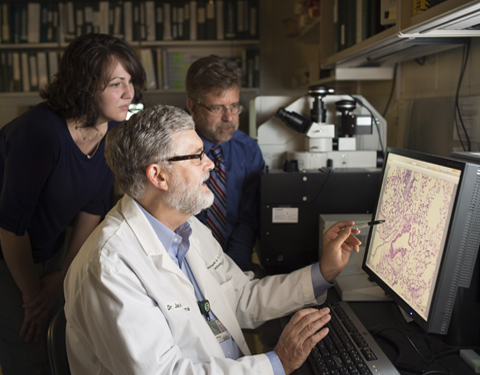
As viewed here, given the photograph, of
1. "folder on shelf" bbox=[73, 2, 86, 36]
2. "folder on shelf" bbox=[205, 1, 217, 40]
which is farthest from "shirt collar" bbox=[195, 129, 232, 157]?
"folder on shelf" bbox=[73, 2, 86, 36]

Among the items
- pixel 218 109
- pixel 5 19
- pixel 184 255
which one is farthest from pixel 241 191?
pixel 5 19

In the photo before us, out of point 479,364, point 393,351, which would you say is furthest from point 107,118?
point 479,364

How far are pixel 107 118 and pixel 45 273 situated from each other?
26.9 inches

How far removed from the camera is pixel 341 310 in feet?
3.74

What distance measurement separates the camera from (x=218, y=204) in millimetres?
1694

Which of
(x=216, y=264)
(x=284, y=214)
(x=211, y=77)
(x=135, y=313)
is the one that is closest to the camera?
(x=135, y=313)

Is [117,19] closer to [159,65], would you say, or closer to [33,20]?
[159,65]

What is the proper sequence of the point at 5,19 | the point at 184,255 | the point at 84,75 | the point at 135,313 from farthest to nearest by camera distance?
the point at 5,19
the point at 84,75
the point at 184,255
the point at 135,313

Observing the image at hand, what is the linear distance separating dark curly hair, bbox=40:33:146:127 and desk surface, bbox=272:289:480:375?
0.99 metres

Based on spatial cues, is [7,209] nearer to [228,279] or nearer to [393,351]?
[228,279]

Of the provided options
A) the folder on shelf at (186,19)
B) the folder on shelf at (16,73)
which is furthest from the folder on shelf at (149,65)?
the folder on shelf at (16,73)

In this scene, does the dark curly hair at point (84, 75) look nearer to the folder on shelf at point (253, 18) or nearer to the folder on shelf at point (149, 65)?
the folder on shelf at point (149, 65)

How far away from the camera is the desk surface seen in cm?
90

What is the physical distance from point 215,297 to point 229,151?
76 centimetres
